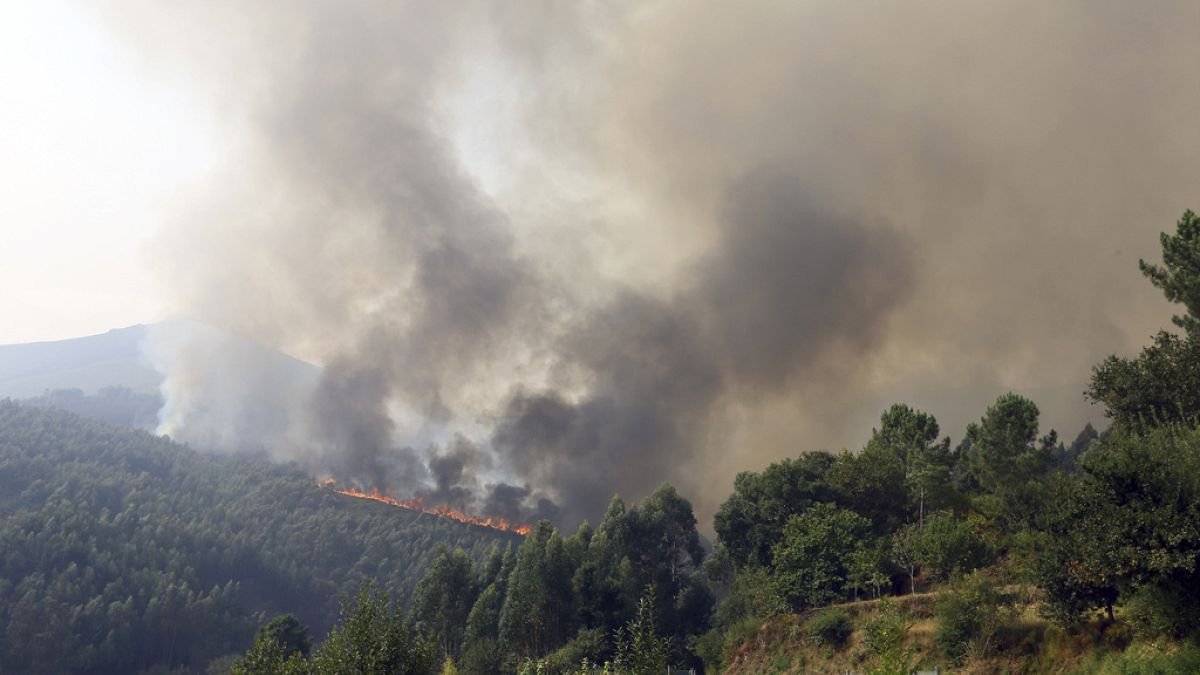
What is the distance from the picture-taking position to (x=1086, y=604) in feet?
132

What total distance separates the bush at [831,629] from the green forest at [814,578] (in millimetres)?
189

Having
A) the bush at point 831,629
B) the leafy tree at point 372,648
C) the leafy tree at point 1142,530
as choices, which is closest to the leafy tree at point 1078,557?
the leafy tree at point 1142,530

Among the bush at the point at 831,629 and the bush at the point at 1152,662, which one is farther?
the bush at the point at 831,629

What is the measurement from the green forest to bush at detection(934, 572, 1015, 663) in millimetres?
125

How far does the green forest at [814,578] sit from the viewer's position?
112ft

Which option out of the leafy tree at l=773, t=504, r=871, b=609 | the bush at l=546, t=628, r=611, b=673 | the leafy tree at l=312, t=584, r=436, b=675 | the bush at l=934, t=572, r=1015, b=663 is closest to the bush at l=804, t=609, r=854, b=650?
the leafy tree at l=773, t=504, r=871, b=609

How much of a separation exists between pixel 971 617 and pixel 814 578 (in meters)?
23.9

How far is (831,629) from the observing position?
198ft

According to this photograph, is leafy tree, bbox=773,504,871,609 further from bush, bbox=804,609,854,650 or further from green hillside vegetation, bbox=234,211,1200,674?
bush, bbox=804,609,854,650

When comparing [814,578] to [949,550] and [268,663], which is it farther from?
[268,663]

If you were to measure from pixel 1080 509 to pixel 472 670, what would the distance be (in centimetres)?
7916

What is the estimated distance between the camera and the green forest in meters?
34.1

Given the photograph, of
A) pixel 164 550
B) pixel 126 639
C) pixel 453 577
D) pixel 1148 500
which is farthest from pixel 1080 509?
pixel 164 550

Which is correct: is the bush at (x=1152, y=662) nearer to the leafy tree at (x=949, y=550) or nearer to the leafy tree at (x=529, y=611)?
the leafy tree at (x=949, y=550)
